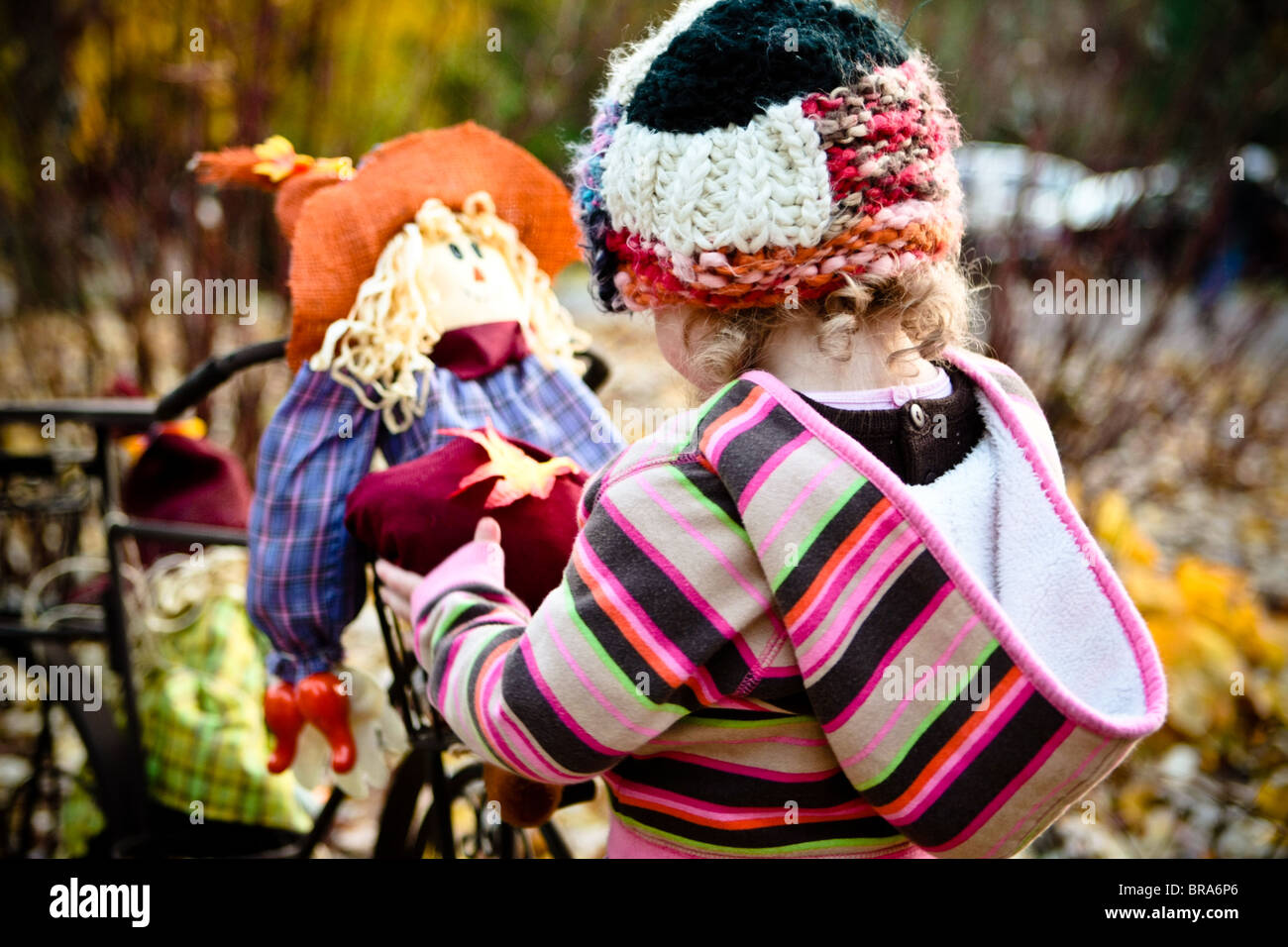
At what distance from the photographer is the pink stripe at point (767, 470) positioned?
3.07 ft

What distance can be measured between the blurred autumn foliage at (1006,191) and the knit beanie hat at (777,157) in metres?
1.95

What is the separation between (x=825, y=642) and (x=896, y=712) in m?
0.09

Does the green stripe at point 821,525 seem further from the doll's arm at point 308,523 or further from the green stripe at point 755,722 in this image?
the doll's arm at point 308,523

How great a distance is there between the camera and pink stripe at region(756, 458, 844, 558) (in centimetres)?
93

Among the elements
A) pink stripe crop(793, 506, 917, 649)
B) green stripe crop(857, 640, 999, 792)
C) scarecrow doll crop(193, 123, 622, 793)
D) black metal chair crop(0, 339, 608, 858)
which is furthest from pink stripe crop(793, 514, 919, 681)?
black metal chair crop(0, 339, 608, 858)

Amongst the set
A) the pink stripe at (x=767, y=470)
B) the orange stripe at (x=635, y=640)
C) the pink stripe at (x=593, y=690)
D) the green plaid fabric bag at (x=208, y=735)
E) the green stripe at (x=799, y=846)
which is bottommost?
the green plaid fabric bag at (x=208, y=735)

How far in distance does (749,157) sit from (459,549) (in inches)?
22.7

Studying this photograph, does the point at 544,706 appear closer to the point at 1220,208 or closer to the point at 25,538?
the point at 25,538

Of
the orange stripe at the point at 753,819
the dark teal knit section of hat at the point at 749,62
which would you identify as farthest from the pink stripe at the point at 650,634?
the dark teal knit section of hat at the point at 749,62

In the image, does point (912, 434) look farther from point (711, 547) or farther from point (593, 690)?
point (593, 690)

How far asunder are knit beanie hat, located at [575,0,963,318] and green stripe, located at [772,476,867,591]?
0.20 m

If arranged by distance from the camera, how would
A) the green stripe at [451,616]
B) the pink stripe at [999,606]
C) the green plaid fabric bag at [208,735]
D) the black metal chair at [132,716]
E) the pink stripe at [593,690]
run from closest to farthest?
the pink stripe at [999,606] < the pink stripe at [593,690] < the green stripe at [451,616] < the black metal chair at [132,716] < the green plaid fabric bag at [208,735]

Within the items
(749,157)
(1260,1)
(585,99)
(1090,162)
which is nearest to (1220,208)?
(1090,162)

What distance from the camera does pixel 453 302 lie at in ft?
5.32
